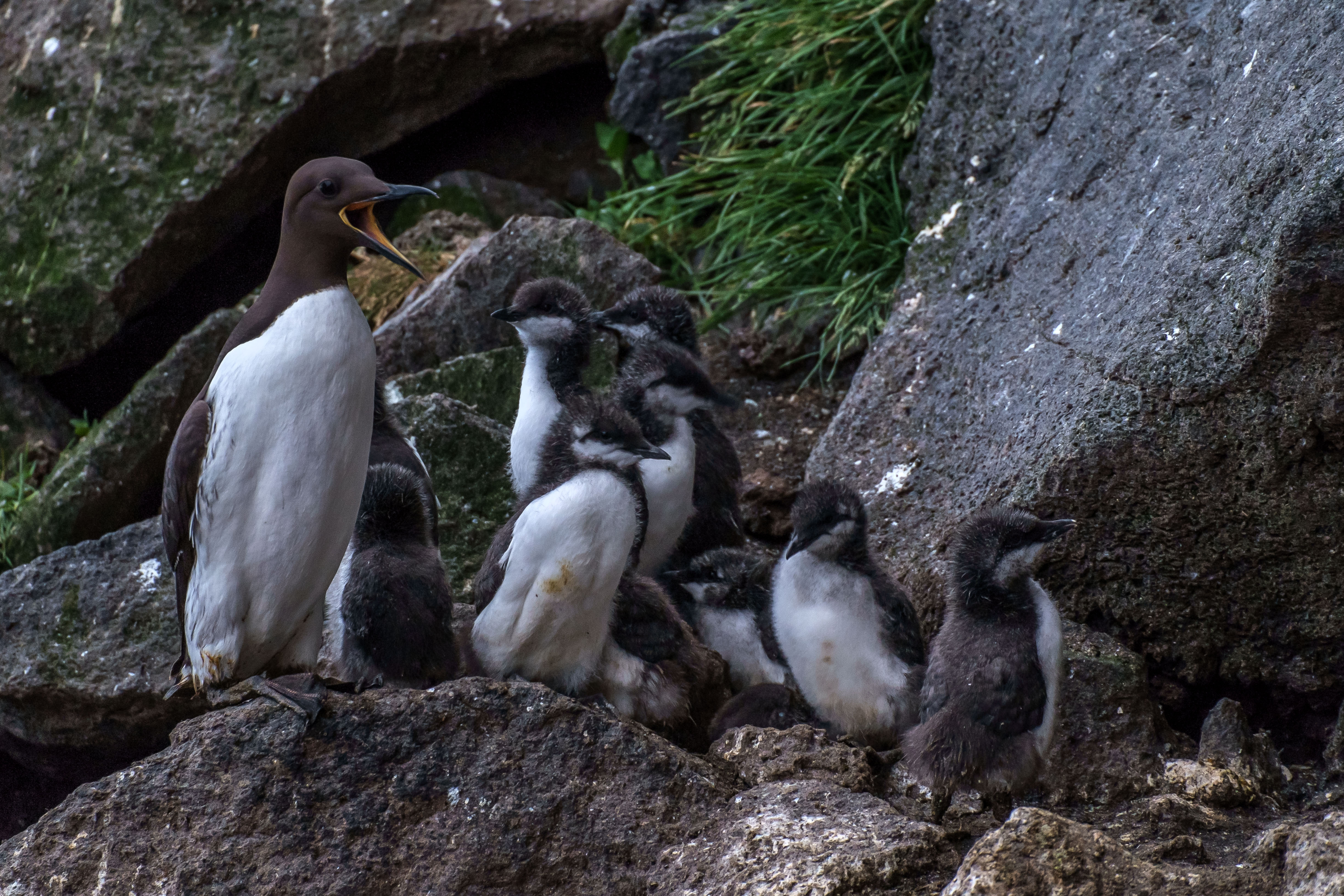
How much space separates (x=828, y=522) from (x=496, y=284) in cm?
342

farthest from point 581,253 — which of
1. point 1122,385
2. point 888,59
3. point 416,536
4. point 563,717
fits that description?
point 563,717

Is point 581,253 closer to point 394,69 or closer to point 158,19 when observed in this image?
point 394,69

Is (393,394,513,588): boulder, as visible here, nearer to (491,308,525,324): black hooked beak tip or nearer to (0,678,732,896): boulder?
(491,308,525,324): black hooked beak tip

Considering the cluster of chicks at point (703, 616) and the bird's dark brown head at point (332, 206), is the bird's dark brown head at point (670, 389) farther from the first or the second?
the bird's dark brown head at point (332, 206)

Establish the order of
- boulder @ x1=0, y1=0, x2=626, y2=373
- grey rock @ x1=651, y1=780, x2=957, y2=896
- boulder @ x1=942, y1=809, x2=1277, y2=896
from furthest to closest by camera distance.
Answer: boulder @ x1=0, y1=0, x2=626, y2=373 → grey rock @ x1=651, y1=780, x2=957, y2=896 → boulder @ x1=942, y1=809, x2=1277, y2=896

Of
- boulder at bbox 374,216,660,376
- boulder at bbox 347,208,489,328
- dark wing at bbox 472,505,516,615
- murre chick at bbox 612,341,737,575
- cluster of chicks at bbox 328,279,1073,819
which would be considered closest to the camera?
cluster of chicks at bbox 328,279,1073,819

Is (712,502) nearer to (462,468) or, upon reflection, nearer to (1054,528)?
(462,468)

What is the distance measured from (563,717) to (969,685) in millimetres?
1425

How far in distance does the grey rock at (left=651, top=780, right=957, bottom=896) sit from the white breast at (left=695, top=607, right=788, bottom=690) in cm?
187

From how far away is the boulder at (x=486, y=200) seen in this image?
9820mm

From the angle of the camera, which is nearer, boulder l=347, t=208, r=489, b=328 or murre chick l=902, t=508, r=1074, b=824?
murre chick l=902, t=508, r=1074, b=824

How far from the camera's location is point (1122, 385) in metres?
5.08

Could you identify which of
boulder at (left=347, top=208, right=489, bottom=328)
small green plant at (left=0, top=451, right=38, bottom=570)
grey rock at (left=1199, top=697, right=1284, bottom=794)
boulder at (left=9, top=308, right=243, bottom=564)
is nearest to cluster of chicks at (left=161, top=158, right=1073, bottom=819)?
grey rock at (left=1199, top=697, right=1284, bottom=794)

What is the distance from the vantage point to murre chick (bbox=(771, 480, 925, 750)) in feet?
16.7
